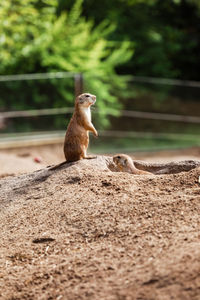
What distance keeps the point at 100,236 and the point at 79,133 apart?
1.99 metres

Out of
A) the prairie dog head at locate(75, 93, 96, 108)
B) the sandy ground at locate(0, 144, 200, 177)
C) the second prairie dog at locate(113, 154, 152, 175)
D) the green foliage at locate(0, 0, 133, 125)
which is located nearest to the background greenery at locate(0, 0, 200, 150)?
the green foliage at locate(0, 0, 133, 125)

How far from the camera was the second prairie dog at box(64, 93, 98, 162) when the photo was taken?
570cm

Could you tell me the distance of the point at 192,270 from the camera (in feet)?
10.2

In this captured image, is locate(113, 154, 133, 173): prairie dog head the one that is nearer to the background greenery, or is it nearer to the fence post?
the fence post

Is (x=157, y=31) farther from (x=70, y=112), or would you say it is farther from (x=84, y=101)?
(x=84, y=101)

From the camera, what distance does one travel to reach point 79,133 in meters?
5.80

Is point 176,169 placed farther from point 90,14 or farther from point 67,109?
point 90,14

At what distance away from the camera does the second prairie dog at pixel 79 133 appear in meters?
5.70

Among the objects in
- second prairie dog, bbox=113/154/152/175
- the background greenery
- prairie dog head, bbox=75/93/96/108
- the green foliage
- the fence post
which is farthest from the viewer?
the green foliage

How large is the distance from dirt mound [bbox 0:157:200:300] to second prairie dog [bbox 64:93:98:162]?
187 mm

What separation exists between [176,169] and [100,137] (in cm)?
645

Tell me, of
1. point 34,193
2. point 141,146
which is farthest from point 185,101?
Result: point 34,193

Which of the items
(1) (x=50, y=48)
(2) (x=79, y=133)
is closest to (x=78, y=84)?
(1) (x=50, y=48)

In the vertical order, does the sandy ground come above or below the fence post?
below
